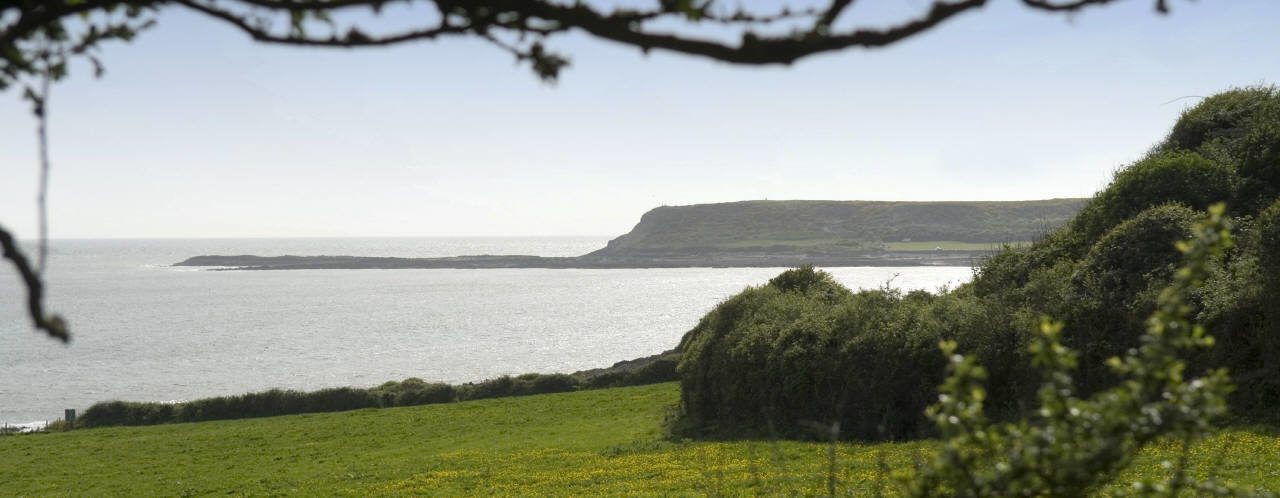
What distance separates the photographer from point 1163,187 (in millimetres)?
30594

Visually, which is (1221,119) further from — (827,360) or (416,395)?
(416,395)

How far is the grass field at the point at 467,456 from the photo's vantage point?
59.6 feet

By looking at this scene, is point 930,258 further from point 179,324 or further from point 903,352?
point 903,352

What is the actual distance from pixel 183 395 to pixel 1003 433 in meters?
76.5

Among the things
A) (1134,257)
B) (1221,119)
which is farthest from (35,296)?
(1221,119)

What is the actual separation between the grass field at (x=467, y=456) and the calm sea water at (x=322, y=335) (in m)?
16.4

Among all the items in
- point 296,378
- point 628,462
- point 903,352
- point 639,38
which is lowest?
point 296,378

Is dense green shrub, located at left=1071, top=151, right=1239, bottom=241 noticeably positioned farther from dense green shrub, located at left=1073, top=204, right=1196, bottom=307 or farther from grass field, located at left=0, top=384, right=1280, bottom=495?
grass field, located at left=0, top=384, right=1280, bottom=495

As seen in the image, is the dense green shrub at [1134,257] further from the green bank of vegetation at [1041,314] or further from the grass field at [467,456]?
the grass field at [467,456]

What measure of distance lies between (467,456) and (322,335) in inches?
3602

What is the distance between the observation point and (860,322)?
2919 cm

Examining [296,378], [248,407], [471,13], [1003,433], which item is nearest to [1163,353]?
[1003,433]

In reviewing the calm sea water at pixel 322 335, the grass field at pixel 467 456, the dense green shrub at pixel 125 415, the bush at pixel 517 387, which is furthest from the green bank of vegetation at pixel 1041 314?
the dense green shrub at pixel 125 415

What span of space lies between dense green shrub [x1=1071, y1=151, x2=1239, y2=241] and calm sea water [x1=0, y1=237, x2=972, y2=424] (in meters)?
11.2
